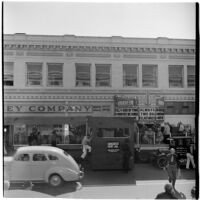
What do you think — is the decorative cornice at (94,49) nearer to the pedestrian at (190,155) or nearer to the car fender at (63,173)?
the pedestrian at (190,155)

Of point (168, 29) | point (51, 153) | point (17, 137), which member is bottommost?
point (51, 153)

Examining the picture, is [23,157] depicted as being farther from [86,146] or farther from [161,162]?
[161,162]

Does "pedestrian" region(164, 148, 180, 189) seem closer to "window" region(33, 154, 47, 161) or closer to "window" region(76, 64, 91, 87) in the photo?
"window" region(76, 64, 91, 87)

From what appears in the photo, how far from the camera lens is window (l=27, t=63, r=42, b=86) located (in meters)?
3.77

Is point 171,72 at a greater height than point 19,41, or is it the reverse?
point 19,41

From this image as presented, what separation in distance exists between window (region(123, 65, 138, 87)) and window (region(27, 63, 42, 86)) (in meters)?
1.30

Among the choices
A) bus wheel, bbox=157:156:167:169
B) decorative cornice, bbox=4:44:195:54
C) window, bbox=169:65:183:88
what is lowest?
bus wheel, bbox=157:156:167:169

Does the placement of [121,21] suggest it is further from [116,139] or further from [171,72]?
[116,139]

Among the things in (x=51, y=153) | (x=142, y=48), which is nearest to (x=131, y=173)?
(x=51, y=153)

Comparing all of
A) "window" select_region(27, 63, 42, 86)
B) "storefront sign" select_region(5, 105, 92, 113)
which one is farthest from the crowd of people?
"window" select_region(27, 63, 42, 86)

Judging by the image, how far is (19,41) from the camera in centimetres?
A: 375

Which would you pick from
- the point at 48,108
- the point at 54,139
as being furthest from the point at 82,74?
the point at 54,139

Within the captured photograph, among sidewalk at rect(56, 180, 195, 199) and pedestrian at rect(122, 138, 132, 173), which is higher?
pedestrian at rect(122, 138, 132, 173)

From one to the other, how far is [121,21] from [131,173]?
2.32 meters
